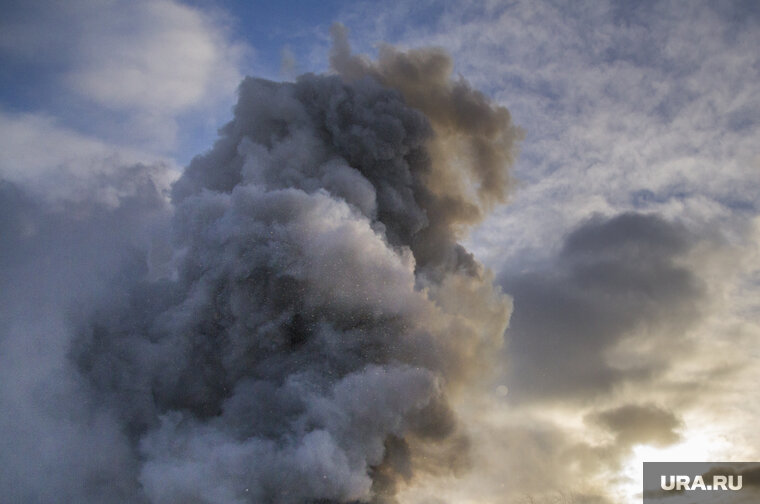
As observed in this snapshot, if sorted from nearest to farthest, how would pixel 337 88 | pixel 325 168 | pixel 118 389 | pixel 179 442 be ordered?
pixel 179 442 → pixel 118 389 → pixel 325 168 → pixel 337 88

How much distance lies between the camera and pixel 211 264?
42188 millimetres

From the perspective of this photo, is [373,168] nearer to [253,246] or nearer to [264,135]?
[264,135]

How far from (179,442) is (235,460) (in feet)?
17.0

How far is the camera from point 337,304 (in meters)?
42.4

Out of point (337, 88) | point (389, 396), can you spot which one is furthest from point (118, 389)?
point (337, 88)

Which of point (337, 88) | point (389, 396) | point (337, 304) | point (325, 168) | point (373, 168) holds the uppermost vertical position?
point (337, 88)

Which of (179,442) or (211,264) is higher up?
(211,264)

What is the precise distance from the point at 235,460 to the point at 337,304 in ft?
47.4

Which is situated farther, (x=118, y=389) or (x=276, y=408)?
(x=118, y=389)

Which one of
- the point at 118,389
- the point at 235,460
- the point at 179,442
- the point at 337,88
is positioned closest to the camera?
the point at 235,460

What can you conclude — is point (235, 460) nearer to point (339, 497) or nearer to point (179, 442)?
point (179, 442)

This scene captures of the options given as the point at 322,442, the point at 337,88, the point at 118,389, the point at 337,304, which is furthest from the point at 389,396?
the point at 337,88

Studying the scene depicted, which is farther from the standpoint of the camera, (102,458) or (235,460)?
(102,458)

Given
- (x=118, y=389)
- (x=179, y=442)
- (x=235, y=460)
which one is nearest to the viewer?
(x=235, y=460)
